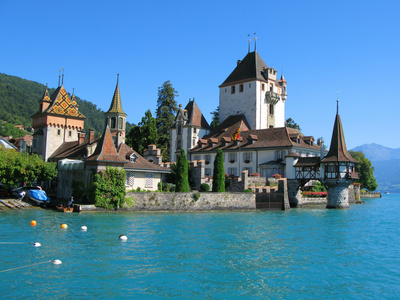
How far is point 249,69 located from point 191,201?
1498 inches

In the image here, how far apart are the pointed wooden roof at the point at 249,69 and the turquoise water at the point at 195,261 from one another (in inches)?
1777

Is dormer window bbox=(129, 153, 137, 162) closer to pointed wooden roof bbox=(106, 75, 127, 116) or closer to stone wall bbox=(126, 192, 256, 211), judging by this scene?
stone wall bbox=(126, 192, 256, 211)

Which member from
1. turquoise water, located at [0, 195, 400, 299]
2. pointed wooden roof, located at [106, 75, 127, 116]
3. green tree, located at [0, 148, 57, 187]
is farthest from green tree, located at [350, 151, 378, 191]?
green tree, located at [0, 148, 57, 187]

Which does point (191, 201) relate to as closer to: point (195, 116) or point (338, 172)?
point (338, 172)

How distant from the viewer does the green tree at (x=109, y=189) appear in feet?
127

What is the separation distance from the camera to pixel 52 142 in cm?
5841

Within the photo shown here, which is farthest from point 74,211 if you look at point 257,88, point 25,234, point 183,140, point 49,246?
point 257,88

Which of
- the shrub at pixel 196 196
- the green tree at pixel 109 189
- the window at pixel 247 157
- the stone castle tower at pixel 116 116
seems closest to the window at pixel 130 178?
the green tree at pixel 109 189

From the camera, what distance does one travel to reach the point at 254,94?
2852 inches

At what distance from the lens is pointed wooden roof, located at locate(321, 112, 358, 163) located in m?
53.5

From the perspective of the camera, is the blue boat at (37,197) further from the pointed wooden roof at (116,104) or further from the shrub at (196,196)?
the pointed wooden roof at (116,104)

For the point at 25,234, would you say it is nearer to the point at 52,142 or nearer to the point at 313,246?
the point at 313,246

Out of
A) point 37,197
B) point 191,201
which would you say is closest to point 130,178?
point 191,201

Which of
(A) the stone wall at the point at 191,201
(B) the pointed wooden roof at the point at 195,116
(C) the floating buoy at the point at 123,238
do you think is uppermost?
(B) the pointed wooden roof at the point at 195,116
